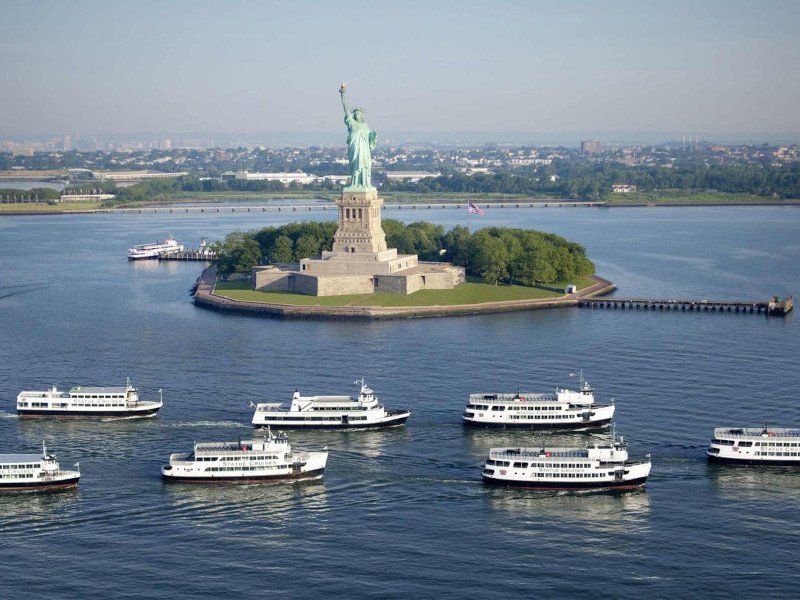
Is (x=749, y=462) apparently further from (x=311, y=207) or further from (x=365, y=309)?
(x=311, y=207)

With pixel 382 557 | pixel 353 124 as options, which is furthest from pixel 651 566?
pixel 353 124

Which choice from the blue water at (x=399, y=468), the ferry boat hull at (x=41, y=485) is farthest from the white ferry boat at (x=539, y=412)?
the ferry boat hull at (x=41, y=485)

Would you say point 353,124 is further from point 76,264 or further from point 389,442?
point 389,442

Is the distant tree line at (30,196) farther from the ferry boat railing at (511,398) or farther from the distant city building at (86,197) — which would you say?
the ferry boat railing at (511,398)

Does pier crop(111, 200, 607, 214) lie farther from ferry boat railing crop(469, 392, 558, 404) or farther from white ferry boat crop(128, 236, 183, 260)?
ferry boat railing crop(469, 392, 558, 404)

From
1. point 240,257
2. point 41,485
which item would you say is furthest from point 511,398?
point 240,257
